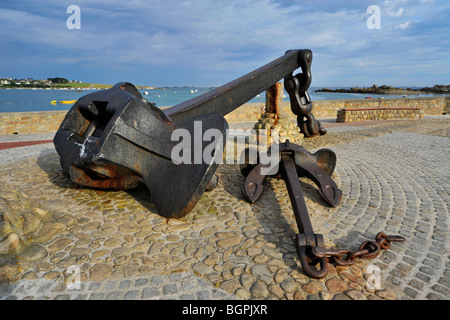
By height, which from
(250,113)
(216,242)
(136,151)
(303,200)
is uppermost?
(250,113)

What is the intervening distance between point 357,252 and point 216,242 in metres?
1.14

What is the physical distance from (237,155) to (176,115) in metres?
2.68

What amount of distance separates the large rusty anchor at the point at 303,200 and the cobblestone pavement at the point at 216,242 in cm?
8

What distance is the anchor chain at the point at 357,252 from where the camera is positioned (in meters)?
2.00

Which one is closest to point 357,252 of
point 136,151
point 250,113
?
point 136,151

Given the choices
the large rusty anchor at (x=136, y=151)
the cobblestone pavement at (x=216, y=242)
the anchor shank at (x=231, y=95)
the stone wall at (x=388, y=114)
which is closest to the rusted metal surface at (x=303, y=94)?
the anchor shank at (x=231, y=95)

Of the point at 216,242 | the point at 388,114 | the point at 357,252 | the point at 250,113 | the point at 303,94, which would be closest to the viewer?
the point at 357,252

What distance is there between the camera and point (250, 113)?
12680 millimetres

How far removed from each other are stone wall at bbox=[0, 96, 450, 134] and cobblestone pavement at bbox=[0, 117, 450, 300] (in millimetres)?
4578

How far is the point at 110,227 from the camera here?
2637 mm

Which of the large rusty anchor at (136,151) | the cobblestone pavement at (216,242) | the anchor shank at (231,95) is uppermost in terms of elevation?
the anchor shank at (231,95)

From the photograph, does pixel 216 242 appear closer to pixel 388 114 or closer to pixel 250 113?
pixel 250 113

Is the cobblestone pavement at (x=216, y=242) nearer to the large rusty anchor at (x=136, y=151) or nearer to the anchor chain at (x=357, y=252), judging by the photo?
the anchor chain at (x=357, y=252)
